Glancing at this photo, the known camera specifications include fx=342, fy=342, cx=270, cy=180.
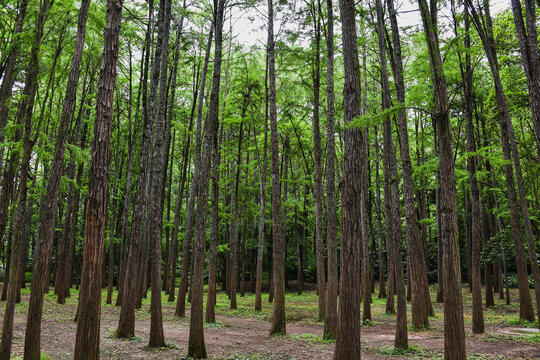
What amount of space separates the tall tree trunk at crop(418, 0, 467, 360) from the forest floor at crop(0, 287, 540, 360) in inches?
123

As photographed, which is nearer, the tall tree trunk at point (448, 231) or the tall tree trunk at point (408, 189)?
the tall tree trunk at point (448, 231)

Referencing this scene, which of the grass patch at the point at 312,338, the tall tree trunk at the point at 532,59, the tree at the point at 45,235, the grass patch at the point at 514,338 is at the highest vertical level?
the tall tree trunk at the point at 532,59

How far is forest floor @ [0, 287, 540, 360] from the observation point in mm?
8141

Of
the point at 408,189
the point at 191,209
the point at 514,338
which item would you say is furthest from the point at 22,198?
the point at 514,338

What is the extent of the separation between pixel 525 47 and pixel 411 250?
538 cm

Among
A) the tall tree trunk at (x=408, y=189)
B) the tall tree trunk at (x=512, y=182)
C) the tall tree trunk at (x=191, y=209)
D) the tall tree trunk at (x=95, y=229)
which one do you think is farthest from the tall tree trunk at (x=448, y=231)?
Answer: the tall tree trunk at (x=191, y=209)

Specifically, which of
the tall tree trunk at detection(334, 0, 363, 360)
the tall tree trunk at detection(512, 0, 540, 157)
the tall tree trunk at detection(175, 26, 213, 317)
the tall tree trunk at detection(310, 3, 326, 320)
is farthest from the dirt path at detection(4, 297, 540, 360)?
the tall tree trunk at detection(512, 0, 540, 157)

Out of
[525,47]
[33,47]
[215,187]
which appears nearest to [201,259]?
[33,47]

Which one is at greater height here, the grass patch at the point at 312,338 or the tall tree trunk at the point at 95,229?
the tall tree trunk at the point at 95,229

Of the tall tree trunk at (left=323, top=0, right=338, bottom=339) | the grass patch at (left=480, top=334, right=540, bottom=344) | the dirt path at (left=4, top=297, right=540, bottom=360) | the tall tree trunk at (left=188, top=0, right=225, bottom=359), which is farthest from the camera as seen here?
the tall tree trunk at (left=323, top=0, right=338, bottom=339)

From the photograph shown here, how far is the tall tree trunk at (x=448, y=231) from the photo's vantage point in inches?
210

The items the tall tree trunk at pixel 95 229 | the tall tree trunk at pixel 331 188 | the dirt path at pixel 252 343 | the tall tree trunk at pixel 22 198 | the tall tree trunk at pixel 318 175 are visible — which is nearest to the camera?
the tall tree trunk at pixel 95 229

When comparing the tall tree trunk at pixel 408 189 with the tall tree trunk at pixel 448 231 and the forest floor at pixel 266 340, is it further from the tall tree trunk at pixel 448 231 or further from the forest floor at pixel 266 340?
the tall tree trunk at pixel 448 231

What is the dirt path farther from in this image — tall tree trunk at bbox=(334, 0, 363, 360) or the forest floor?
tall tree trunk at bbox=(334, 0, 363, 360)
